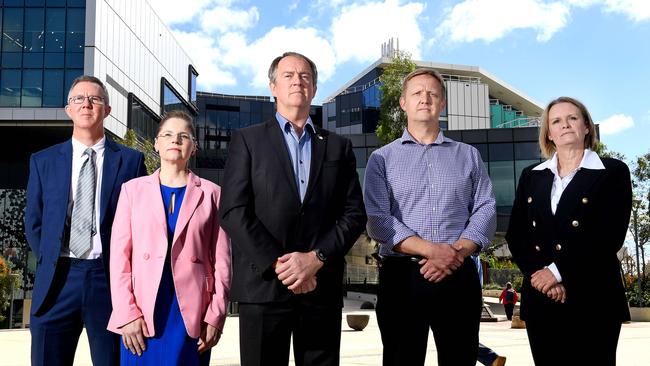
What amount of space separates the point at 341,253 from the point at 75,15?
39.9m

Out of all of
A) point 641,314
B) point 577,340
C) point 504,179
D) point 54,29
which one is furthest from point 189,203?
point 504,179

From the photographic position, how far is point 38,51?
129ft

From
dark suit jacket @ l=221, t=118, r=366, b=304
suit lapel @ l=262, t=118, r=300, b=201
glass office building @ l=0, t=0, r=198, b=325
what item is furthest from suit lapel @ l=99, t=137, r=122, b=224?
glass office building @ l=0, t=0, r=198, b=325

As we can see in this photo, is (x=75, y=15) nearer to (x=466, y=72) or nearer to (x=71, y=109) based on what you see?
(x=71, y=109)

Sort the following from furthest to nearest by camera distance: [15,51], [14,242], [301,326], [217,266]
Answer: [14,242] → [15,51] → [217,266] → [301,326]

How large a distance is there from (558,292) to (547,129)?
1.07 metres

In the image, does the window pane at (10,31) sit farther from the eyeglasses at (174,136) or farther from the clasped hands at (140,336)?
the clasped hands at (140,336)

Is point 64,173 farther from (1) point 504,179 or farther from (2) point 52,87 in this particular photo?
(1) point 504,179

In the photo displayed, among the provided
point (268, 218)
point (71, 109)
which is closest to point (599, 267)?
point (268, 218)

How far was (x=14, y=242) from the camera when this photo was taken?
4178 cm

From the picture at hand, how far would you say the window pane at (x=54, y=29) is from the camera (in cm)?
3941

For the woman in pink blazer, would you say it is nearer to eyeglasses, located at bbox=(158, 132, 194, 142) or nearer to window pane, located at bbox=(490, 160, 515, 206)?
eyeglasses, located at bbox=(158, 132, 194, 142)

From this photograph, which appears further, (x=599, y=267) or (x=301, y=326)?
(x=599, y=267)

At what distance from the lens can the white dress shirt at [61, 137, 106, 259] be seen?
4098 millimetres
